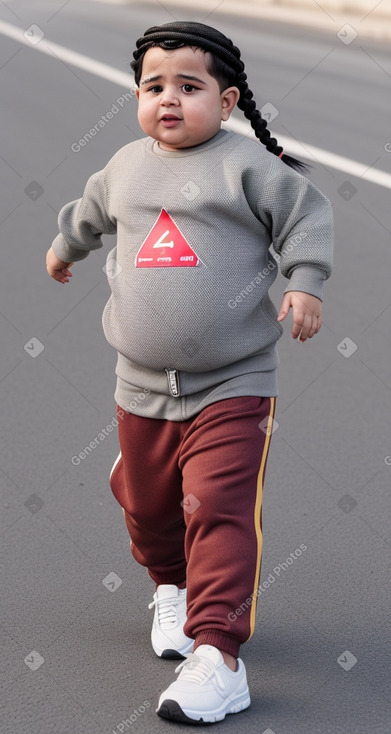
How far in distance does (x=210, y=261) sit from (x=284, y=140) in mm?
8008

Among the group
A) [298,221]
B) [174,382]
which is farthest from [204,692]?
[298,221]

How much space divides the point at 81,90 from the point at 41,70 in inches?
63.2

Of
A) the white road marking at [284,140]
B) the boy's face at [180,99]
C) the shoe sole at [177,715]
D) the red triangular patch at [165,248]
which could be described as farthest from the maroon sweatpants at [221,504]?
the white road marking at [284,140]

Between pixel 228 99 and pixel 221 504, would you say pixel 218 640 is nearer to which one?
pixel 221 504

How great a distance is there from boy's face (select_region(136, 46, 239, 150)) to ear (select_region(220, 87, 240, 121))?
0.15ft

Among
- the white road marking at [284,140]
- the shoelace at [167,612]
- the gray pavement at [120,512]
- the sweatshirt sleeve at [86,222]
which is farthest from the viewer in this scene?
the white road marking at [284,140]

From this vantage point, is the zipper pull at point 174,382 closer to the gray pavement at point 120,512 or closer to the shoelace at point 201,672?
the shoelace at point 201,672

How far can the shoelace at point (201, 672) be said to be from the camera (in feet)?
11.2

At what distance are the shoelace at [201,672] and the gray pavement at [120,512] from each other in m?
0.13

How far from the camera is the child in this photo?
11.3 feet

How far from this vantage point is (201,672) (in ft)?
11.3

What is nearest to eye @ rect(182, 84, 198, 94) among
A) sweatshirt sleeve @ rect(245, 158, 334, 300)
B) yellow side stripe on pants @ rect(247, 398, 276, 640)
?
sweatshirt sleeve @ rect(245, 158, 334, 300)

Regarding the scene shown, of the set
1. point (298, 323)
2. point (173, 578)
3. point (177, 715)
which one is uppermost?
point (298, 323)

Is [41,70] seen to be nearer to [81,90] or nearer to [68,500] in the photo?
[81,90]
